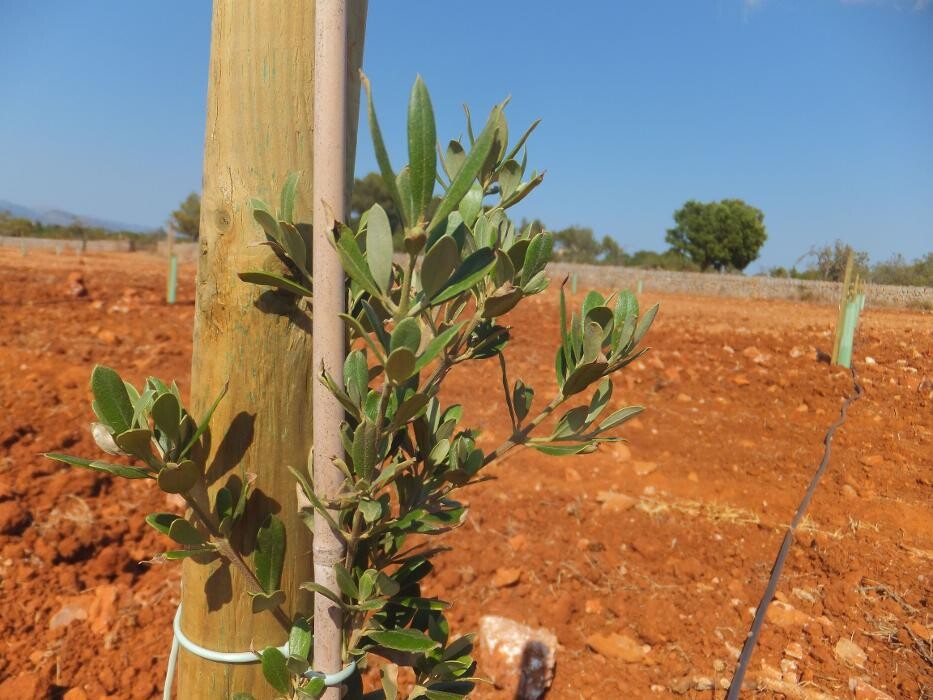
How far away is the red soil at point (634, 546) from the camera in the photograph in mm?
2143

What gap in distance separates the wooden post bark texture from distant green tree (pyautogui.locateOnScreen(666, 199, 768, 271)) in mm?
38546

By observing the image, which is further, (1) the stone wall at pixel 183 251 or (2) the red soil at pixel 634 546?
(1) the stone wall at pixel 183 251

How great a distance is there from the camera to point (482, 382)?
5.76 m

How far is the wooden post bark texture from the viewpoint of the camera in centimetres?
76

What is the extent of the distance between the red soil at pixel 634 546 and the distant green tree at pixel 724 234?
33482mm

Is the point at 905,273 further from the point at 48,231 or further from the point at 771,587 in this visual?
the point at 48,231

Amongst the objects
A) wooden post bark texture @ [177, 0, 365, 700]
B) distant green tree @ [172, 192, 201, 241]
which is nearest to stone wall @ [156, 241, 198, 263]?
distant green tree @ [172, 192, 201, 241]

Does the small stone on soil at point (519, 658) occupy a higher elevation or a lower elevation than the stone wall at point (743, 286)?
lower

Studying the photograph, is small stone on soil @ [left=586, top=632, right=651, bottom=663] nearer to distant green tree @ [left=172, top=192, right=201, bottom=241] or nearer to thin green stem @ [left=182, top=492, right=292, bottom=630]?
thin green stem @ [left=182, top=492, right=292, bottom=630]

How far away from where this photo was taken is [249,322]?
82cm

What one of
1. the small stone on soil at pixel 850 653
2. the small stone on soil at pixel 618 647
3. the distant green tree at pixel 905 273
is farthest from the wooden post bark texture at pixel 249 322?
the distant green tree at pixel 905 273

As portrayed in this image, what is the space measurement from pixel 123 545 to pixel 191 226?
3433 cm

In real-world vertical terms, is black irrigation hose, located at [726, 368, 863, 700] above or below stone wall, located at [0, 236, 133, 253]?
below

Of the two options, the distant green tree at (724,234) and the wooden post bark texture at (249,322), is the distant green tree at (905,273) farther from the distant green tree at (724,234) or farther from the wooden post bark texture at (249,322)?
the distant green tree at (724,234)
